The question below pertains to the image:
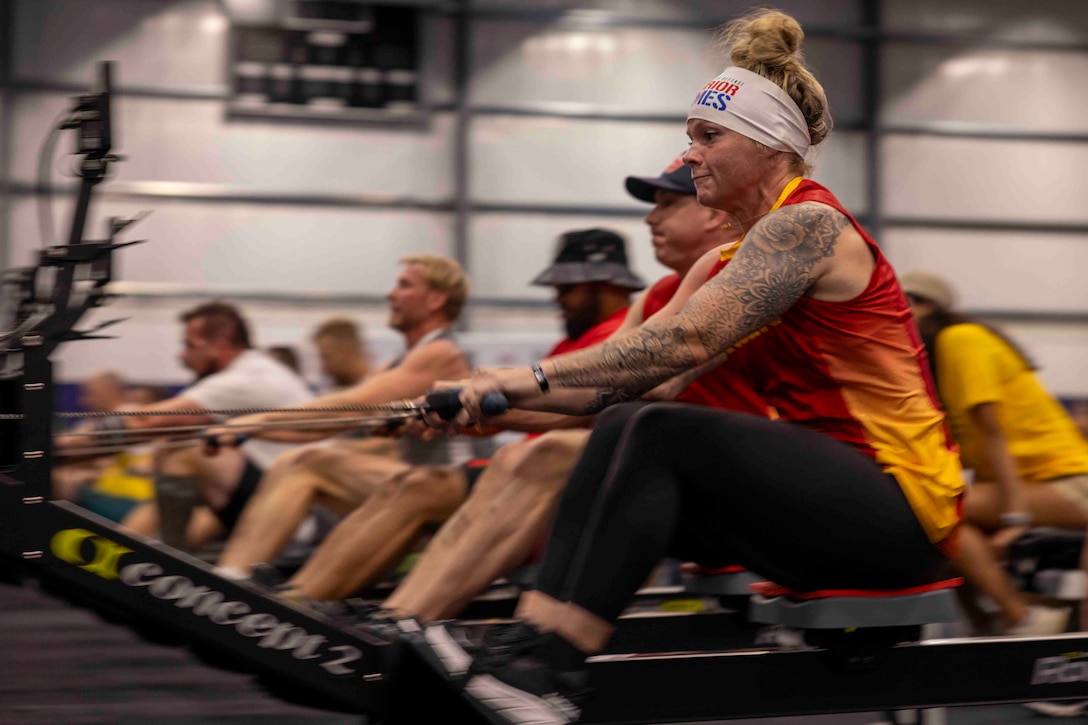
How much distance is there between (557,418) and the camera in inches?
125

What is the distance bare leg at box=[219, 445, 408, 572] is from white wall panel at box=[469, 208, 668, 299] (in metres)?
6.58

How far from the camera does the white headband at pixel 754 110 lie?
2209 millimetres

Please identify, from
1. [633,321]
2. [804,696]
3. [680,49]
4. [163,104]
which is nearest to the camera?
[804,696]

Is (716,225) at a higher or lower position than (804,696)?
higher

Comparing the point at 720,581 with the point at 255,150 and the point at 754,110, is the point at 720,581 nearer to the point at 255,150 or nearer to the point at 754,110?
the point at 754,110

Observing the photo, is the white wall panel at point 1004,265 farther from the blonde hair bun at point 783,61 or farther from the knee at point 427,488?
the blonde hair bun at point 783,61

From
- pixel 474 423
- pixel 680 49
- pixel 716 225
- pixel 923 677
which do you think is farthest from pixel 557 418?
pixel 680 49

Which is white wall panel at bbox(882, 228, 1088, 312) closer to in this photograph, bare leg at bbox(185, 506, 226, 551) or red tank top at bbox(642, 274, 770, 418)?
bare leg at bbox(185, 506, 226, 551)

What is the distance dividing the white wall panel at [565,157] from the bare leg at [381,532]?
730 cm

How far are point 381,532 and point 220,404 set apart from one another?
150 cm

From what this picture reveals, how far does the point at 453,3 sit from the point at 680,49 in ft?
6.68

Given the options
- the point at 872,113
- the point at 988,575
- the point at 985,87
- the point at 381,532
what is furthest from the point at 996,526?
the point at 985,87

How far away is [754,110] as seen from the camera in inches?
86.9

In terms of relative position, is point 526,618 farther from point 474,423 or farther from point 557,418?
point 557,418
